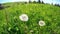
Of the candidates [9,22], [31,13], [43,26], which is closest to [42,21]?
[43,26]

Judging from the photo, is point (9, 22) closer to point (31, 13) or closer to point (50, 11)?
point (31, 13)

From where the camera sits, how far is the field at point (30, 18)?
1907 millimetres

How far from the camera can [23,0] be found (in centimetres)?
225

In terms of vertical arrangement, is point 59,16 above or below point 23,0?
below

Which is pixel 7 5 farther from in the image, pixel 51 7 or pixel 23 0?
pixel 51 7

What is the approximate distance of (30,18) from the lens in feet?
6.82

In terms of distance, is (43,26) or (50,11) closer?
(43,26)

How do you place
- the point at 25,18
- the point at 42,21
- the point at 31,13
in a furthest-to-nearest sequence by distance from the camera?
the point at 31,13, the point at 42,21, the point at 25,18

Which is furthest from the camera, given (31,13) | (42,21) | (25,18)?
(31,13)

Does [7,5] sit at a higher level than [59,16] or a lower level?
higher

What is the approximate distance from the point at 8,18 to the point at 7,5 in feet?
0.90

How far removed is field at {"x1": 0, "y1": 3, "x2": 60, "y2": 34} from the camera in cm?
191

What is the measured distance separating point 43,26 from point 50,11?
280 mm

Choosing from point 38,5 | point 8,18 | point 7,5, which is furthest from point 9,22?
point 38,5
